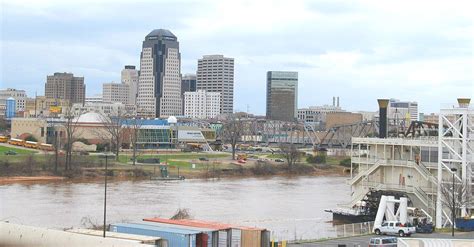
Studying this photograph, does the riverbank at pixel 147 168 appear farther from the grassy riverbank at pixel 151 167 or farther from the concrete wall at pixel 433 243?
the concrete wall at pixel 433 243

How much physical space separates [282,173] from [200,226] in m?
50.4

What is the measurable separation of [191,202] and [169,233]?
22909 mm

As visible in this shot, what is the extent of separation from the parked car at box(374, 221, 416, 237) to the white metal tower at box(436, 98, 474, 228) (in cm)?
306

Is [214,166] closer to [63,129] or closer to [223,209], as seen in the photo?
[63,129]

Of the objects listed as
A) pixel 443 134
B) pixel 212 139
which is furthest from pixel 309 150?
pixel 443 134

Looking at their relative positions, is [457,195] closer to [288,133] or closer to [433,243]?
[433,243]

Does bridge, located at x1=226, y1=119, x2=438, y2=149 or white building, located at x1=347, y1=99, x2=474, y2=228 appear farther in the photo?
bridge, located at x1=226, y1=119, x2=438, y2=149

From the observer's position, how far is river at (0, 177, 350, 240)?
108 ft

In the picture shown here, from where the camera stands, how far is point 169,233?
19219 millimetres

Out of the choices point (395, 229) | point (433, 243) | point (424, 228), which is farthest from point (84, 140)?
point (433, 243)

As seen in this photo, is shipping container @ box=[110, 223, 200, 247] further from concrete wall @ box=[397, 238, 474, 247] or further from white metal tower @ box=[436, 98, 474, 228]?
white metal tower @ box=[436, 98, 474, 228]

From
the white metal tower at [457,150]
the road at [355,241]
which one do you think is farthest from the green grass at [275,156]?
the road at [355,241]

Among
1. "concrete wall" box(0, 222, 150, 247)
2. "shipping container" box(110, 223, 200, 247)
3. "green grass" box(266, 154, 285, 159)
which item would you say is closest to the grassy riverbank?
"green grass" box(266, 154, 285, 159)

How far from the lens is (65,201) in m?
41.4
